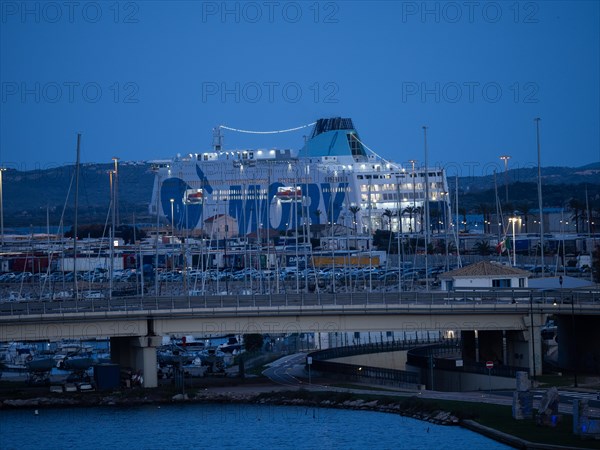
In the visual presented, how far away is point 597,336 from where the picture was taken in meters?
47.4

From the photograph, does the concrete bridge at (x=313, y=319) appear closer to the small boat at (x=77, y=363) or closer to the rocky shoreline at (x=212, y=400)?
the rocky shoreline at (x=212, y=400)

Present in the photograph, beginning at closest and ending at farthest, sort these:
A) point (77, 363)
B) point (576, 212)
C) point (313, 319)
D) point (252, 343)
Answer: point (313, 319)
point (77, 363)
point (252, 343)
point (576, 212)

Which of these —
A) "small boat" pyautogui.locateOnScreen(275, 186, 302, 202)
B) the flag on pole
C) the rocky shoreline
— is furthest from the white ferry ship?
the rocky shoreline

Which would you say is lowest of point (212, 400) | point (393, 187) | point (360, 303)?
point (212, 400)

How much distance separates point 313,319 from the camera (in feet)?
155

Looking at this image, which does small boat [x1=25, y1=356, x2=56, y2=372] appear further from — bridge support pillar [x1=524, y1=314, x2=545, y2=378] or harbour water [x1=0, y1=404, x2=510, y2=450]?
bridge support pillar [x1=524, y1=314, x2=545, y2=378]

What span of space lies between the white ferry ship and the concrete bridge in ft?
280

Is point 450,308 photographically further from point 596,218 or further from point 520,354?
point 596,218

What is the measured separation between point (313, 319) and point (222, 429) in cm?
927

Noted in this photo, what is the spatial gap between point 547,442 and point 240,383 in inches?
755

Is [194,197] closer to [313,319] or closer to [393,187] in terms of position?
[393,187]

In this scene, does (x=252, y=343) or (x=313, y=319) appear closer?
(x=313, y=319)

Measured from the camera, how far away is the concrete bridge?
45.8 m

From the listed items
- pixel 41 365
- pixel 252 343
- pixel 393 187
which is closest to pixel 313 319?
pixel 41 365
